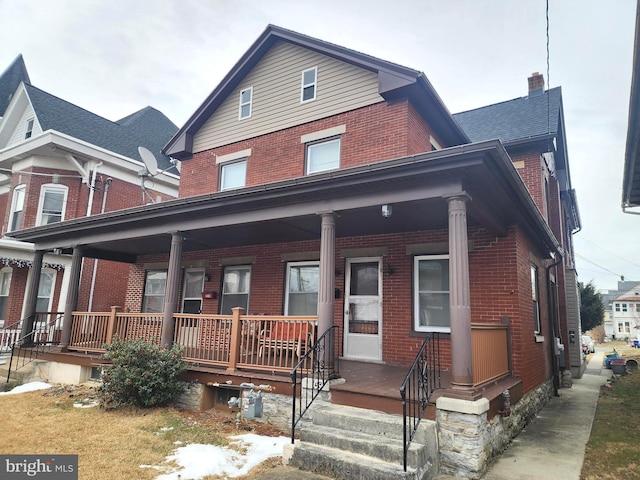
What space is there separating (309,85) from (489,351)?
24.4 feet

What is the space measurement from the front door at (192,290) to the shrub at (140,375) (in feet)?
13.9

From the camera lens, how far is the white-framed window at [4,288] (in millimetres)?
14258

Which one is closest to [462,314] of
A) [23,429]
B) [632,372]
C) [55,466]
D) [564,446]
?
[564,446]

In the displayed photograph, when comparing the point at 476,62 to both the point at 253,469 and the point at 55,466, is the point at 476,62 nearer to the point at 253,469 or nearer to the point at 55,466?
the point at 253,469

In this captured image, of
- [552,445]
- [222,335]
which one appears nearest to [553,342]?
[552,445]

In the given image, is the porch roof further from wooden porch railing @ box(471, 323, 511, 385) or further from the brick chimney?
the brick chimney

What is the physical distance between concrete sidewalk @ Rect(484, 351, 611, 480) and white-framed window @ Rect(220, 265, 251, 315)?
6734 mm

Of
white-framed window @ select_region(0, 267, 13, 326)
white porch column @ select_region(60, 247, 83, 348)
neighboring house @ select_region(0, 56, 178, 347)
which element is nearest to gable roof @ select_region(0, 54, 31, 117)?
neighboring house @ select_region(0, 56, 178, 347)

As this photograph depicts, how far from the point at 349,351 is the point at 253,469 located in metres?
4.22

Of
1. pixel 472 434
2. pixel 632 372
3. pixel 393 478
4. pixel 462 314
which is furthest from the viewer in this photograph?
pixel 632 372

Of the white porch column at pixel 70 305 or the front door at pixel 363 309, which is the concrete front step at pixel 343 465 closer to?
the front door at pixel 363 309

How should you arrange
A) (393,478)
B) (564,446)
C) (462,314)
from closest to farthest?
(393,478) < (462,314) < (564,446)

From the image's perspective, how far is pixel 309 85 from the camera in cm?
1027

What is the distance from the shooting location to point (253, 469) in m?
4.69
